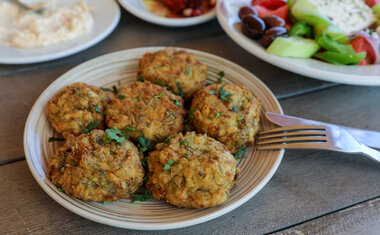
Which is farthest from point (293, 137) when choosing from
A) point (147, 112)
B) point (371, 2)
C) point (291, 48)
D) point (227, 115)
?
point (371, 2)

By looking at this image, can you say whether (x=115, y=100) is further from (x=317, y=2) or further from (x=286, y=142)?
(x=317, y=2)

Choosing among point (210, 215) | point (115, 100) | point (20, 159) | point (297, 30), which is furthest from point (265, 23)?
point (20, 159)

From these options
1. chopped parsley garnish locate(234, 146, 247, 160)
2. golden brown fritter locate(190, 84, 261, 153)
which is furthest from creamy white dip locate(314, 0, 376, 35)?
chopped parsley garnish locate(234, 146, 247, 160)

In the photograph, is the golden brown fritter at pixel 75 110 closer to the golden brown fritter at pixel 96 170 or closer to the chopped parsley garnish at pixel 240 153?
the golden brown fritter at pixel 96 170

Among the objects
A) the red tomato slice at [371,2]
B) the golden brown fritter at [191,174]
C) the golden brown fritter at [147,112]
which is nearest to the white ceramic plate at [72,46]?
the golden brown fritter at [147,112]

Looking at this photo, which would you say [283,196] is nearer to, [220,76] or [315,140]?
[315,140]

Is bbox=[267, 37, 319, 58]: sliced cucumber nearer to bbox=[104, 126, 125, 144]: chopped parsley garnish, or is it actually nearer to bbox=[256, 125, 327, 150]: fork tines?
bbox=[256, 125, 327, 150]: fork tines
